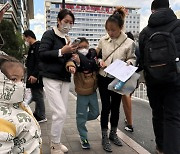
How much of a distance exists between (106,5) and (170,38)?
459 feet

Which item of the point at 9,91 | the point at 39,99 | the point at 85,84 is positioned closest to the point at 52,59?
the point at 85,84

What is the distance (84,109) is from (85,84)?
0.36 meters

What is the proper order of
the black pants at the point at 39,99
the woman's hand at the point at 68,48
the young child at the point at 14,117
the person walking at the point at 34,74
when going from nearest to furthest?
the young child at the point at 14,117
the woman's hand at the point at 68,48
the person walking at the point at 34,74
the black pants at the point at 39,99

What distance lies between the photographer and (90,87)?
157 inches

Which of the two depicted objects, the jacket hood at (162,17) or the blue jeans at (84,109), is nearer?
the jacket hood at (162,17)

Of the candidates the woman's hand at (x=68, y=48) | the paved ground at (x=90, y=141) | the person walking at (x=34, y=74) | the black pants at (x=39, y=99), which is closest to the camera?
the woman's hand at (x=68, y=48)

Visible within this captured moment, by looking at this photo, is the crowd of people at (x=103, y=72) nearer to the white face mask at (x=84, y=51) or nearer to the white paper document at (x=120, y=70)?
the white face mask at (x=84, y=51)

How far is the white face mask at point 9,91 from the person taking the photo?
6.23 feet

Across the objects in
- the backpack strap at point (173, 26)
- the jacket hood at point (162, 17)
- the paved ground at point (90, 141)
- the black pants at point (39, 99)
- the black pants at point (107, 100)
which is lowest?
the paved ground at point (90, 141)

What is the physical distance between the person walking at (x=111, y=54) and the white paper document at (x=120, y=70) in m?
0.10

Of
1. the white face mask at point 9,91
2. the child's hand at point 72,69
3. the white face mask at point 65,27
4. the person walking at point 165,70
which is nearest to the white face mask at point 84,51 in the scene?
the white face mask at point 65,27

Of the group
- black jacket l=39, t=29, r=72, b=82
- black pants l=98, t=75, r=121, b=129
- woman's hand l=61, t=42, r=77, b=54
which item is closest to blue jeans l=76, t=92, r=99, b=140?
black pants l=98, t=75, r=121, b=129

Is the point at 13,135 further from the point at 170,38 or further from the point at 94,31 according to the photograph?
the point at 94,31

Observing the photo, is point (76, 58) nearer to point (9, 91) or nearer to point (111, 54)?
point (111, 54)
